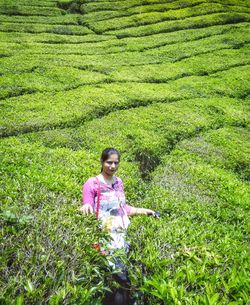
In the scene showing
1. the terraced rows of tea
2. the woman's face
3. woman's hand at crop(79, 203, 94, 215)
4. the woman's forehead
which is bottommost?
the terraced rows of tea

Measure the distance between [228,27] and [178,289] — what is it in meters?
28.5

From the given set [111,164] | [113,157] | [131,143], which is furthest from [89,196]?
[131,143]

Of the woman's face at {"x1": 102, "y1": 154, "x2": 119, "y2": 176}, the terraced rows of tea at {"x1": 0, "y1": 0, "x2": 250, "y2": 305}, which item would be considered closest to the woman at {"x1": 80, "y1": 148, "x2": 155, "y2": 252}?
the woman's face at {"x1": 102, "y1": 154, "x2": 119, "y2": 176}

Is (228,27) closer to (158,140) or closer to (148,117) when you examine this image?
(148,117)

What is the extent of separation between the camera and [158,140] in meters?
11.8

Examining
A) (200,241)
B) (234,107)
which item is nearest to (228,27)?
(234,107)

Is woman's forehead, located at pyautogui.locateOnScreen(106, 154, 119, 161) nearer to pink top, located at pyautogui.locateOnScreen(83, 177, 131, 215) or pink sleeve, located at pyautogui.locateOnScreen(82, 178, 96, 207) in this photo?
pink top, located at pyautogui.locateOnScreen(83, 177, 131, 215)

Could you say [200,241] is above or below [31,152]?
above

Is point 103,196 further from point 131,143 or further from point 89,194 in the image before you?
point 131,143

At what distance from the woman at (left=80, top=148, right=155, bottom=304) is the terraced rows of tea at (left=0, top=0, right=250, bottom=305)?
247mm

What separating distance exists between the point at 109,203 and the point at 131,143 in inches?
238

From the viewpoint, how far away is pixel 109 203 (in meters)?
5.49

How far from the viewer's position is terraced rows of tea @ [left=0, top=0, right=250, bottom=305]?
4.00 meters

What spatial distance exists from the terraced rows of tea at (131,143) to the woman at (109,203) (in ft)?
0.81
